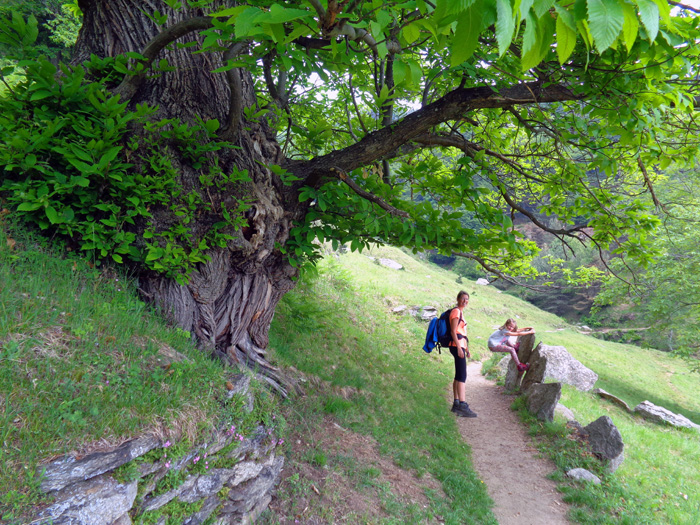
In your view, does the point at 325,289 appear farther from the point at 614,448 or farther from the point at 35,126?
the point at 35,126

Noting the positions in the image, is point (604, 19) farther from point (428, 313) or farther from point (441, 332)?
point (428, 313)

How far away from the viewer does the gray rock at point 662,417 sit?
34.8 feet

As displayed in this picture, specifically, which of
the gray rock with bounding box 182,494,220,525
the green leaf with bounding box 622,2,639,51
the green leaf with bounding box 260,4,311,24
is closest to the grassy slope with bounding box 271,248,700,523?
the gray rock with bounding box 182,494,220,525

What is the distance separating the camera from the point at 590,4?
0.98 metres

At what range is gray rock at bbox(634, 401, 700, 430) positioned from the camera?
10.6 m

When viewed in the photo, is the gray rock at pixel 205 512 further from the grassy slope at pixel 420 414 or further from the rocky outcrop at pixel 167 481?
the grassy slope at pixel 420 414

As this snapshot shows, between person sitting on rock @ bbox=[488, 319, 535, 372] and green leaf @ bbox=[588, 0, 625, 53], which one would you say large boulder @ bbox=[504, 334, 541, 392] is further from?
green leaf @ bbox=[588, 0, 625, 53]

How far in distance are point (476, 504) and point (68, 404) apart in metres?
4.90

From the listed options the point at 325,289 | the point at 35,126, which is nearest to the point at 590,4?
the point at 35,126

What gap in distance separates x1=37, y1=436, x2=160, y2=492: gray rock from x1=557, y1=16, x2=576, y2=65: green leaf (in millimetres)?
3042

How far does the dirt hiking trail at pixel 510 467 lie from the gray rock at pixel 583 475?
1.07 ft

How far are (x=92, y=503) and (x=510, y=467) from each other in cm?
616

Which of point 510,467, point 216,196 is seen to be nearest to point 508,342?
point 510,467

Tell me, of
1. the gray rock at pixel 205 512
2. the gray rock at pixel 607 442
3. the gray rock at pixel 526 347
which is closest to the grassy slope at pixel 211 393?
the gray rock at pixel 607 442
